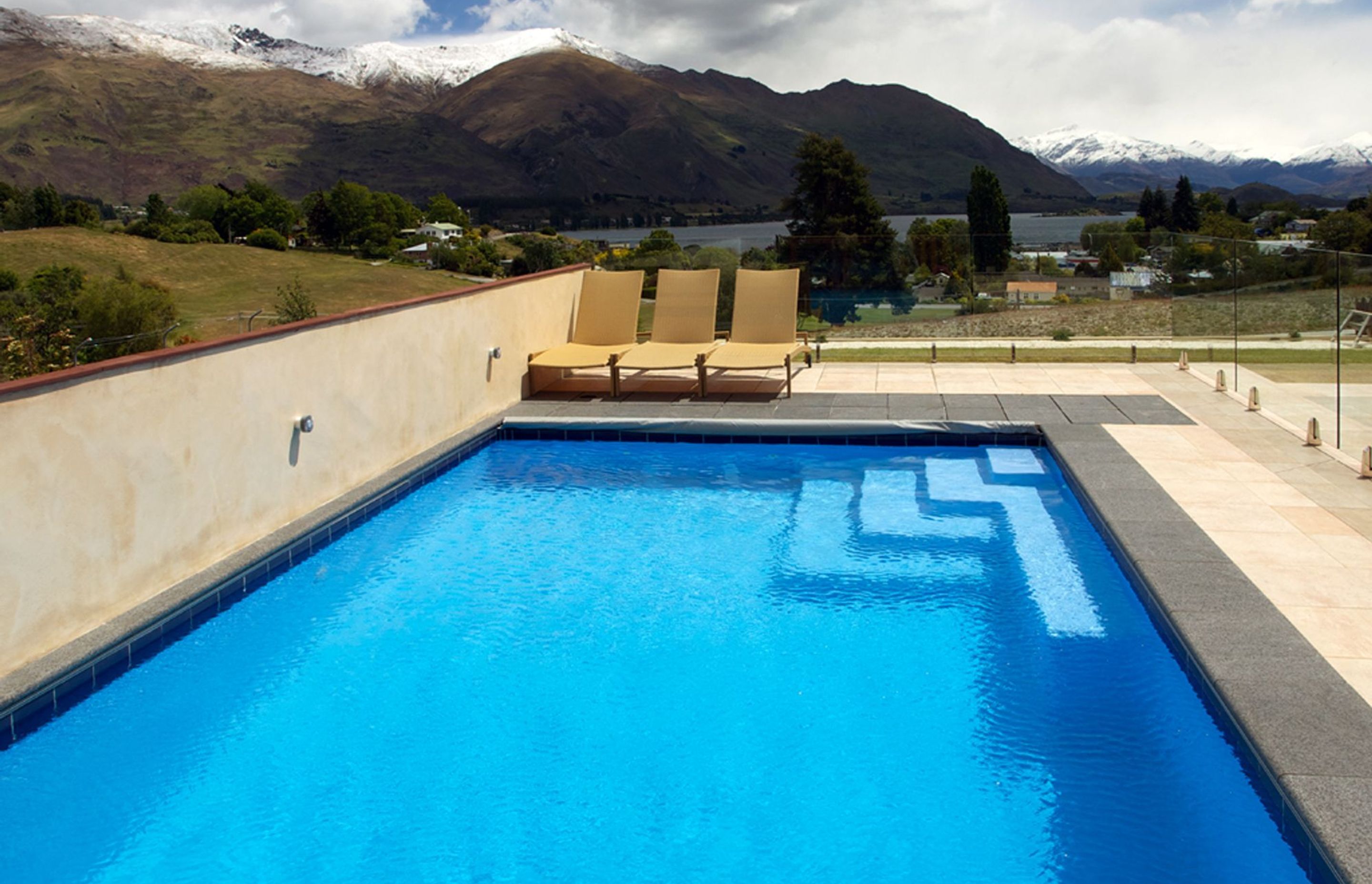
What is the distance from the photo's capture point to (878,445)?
25.7ft

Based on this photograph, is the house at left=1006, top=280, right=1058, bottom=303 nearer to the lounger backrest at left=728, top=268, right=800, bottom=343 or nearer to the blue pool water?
the lounger backrest at left=728, top=268, right=800, bottom=343

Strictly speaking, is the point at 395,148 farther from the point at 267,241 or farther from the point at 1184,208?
the point at 1184,208

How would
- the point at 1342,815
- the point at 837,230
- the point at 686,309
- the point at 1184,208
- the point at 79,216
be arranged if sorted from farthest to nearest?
1. the point at 79,216
2. the point at 1184,208
3. the point at 837,230
4. the point at 686,309
5. the point at 1342,815

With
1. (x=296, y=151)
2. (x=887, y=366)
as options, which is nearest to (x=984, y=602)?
(x=887, y=366)

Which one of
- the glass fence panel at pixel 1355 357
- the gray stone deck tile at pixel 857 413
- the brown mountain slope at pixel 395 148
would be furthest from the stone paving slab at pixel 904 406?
the brown mountain slope at pixel 395 148

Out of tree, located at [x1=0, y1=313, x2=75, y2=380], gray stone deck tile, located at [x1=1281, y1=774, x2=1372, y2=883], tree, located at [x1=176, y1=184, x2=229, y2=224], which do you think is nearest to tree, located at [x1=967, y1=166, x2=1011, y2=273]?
tree, located at [x1=0, y1=313, x2=75, y2=380]

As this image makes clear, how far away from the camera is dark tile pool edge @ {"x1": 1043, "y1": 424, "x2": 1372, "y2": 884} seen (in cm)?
269

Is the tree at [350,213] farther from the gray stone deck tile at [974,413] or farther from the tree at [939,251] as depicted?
the gray stone deck tile at [974,413]

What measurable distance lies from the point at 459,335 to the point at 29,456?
13.3 ft

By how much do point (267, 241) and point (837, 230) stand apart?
84.0 meters

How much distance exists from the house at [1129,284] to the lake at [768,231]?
1.08 metres

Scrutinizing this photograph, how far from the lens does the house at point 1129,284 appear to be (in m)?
11.6

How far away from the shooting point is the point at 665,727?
3.93 metres

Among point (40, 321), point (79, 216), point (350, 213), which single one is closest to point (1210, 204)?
point (40, 321)
